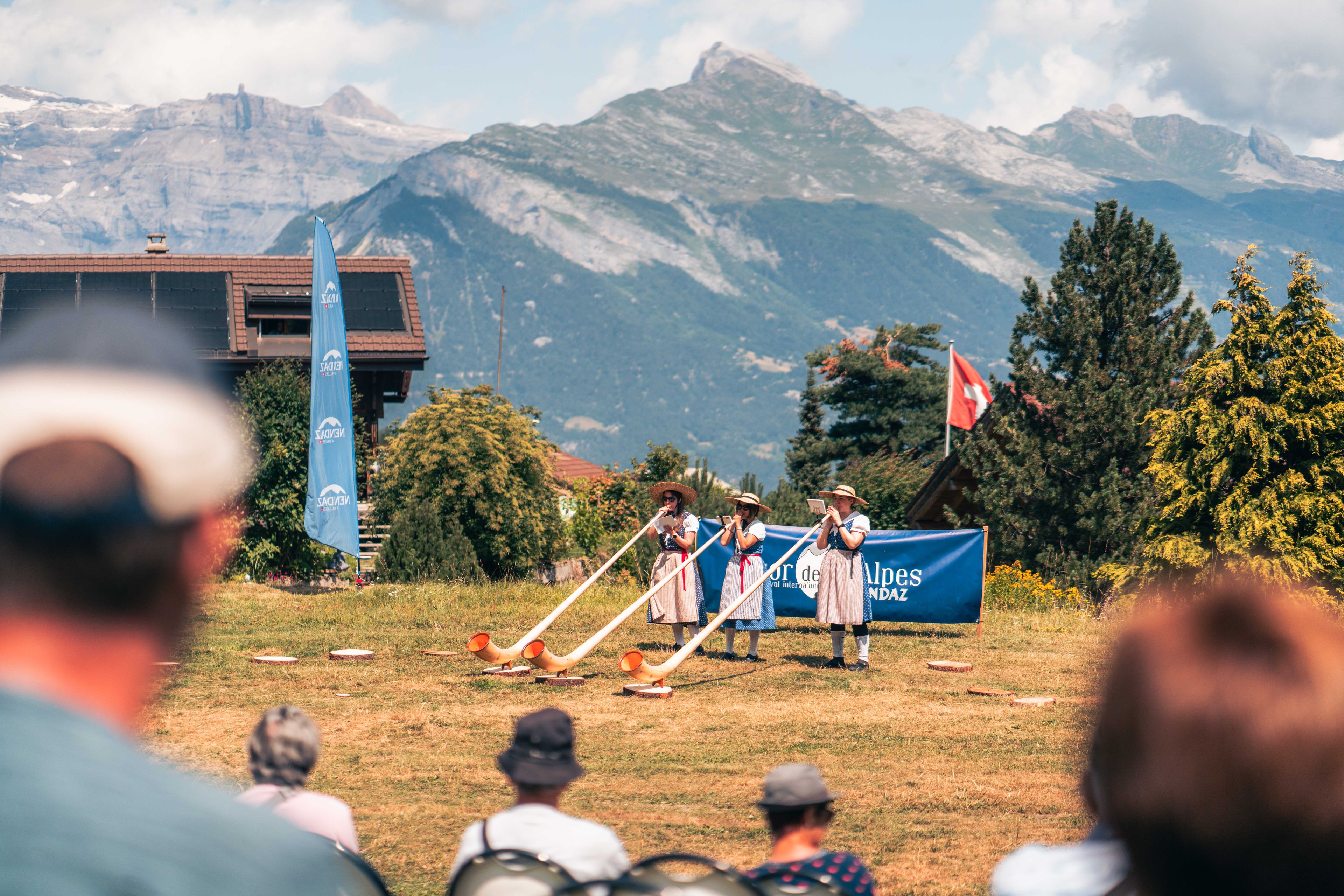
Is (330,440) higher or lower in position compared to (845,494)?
higher

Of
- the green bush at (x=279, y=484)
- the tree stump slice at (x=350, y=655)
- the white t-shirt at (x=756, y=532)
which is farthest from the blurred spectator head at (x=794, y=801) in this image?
the green bush at (x=279, y=484)

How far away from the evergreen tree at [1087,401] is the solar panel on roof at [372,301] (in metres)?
18.3

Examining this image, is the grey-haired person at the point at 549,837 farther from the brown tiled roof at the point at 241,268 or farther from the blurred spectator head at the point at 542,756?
the brown tiled roof at the point at 241,268

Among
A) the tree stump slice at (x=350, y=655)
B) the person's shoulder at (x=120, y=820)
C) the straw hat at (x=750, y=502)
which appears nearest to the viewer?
the person's shoulder at (x=120, y=820)

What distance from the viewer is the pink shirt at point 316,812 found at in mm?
3557

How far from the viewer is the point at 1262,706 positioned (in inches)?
42.5

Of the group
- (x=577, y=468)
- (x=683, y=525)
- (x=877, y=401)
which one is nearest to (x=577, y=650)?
(x=683, y=525)

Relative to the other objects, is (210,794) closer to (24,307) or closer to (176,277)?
(24,307)

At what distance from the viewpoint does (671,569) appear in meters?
14.1

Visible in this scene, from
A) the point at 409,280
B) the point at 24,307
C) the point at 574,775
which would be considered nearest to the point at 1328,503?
the point at 574,775

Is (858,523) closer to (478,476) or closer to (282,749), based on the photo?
(478,476)

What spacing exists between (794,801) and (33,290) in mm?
36893

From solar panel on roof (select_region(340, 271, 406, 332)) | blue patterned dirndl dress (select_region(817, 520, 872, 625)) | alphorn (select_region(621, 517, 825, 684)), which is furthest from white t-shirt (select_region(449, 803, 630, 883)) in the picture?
solar panel on roof (select_region(340, 271, 406, 332))

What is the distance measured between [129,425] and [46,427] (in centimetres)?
5
